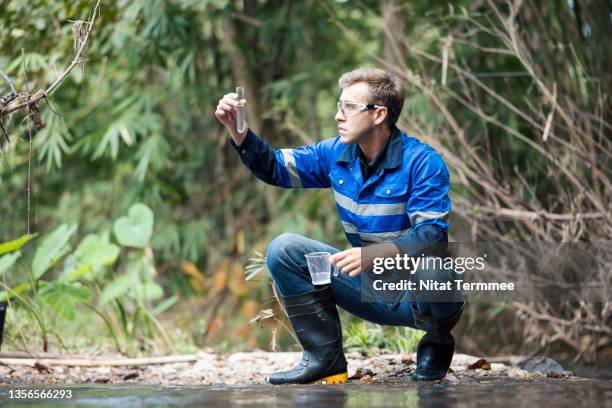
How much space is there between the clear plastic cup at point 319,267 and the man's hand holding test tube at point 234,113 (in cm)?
61

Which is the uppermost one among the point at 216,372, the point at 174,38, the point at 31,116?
the point at 174,38

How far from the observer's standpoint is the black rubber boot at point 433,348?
3990mm

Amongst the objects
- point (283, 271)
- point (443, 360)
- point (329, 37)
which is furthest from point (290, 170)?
point (329, 37)

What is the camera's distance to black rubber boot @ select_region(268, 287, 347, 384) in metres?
4.06

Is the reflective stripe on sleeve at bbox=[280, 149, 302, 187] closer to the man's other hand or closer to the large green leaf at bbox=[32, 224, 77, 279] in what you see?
the man's other hand

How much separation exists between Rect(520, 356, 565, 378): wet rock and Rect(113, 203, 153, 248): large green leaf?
2.77 meters

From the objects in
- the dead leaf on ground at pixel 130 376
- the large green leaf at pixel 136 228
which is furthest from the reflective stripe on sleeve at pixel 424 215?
the large green leaf at pixel 136 228

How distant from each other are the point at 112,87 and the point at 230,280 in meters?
2.11

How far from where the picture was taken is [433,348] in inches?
159

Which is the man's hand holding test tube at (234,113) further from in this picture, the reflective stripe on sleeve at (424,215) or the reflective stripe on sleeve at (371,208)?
the reflective stripe on sleeve at (424,215)

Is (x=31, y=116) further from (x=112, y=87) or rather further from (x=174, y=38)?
(x=112, y=87)

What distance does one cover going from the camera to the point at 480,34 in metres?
7.54

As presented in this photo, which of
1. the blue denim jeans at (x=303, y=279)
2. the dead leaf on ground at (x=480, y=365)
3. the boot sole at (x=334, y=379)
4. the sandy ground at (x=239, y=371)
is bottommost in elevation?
the dead leaf on ground at (x=480, y=365)

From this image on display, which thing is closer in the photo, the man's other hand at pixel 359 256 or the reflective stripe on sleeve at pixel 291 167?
the man's other hand at pixel 359 256
